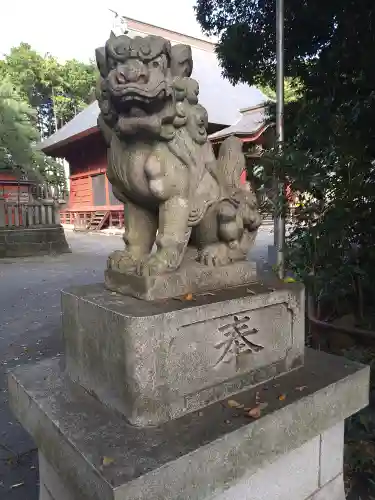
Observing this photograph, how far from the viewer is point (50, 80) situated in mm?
22562

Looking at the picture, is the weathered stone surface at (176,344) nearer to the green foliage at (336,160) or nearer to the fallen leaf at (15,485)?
the fallen leaf at (15,485)

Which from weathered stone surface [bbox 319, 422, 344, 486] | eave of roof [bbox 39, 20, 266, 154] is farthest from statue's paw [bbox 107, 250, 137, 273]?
eave of roof [bbox 39, 20, 266, 154]

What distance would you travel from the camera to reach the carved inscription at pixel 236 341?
53.9 inches

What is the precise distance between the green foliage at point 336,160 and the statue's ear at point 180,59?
141 centimetres

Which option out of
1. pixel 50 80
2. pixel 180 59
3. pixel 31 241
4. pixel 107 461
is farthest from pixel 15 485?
pixel 50 80

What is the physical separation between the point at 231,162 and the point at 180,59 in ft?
1.42

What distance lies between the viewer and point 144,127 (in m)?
1.28

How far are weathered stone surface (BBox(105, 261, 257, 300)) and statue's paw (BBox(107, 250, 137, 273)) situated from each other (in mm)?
20

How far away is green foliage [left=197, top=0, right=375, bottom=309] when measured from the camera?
101 inches

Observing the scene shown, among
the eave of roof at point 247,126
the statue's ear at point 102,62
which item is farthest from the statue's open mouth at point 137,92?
the eave of roof at point 247,126

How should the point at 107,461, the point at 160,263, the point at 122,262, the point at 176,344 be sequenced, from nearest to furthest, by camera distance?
the point at 107,461, the point at 176,344, the point at 160,263, the point at 122,262

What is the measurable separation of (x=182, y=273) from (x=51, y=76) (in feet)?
79.3

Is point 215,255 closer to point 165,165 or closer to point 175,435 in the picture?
point 165,165

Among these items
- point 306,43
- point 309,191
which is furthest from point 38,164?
point 309,191
